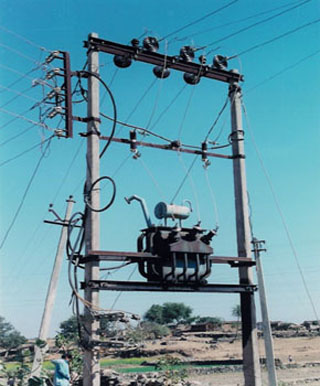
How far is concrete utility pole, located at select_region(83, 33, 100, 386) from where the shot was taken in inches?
292

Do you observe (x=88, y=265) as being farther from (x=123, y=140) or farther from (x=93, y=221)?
(x=123, y=140)

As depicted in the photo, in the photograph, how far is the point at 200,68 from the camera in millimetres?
9688

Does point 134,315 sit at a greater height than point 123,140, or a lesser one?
lesser

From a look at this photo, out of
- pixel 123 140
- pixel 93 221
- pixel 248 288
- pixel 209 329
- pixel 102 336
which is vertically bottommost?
pixel 102 336

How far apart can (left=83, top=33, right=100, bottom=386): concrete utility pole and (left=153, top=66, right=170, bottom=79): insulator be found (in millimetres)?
1336

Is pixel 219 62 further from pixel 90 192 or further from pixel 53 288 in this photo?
pixel 53 288

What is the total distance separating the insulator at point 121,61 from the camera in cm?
893

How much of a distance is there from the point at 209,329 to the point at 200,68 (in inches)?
2550

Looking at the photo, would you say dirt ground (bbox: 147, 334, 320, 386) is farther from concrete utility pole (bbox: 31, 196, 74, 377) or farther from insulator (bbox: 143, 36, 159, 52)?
insulator (bbox: 143, 36, 159, 52)

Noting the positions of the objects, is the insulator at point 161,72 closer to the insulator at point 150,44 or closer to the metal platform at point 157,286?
the insulator at point 150,44

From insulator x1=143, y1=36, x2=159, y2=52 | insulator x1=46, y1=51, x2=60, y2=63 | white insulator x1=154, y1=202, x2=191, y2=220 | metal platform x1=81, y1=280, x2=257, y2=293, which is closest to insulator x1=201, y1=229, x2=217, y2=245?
white insulator x1=154, y1=202, x2=191, y2=220

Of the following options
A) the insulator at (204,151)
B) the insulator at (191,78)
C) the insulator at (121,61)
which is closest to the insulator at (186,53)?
the insulator at (191,78)

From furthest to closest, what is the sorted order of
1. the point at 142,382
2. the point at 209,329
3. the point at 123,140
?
the point at 209,329 → the point at 142,382 → the point at 123,140

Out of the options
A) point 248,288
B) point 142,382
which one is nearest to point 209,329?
point 142,382
